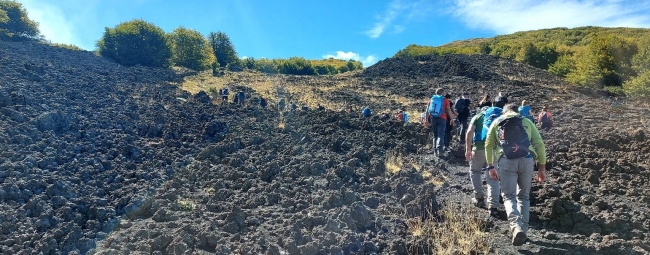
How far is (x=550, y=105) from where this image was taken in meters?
19.7

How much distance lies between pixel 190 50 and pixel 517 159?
4588cm

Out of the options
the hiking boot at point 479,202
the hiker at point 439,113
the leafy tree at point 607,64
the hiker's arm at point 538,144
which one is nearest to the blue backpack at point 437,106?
the hiker at point 439,113

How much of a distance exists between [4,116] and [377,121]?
9.50 meters

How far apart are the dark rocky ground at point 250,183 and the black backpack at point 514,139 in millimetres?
1057

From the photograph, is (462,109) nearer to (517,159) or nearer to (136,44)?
(517,159)

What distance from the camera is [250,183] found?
7531mm

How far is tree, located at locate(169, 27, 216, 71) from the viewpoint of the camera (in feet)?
151

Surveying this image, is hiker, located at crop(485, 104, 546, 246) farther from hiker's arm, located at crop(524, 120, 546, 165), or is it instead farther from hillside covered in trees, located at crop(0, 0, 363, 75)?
hillside covered in trees, located at crop(0, 0, 363, 75)

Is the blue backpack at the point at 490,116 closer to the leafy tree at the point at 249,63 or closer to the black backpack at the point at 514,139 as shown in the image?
the black backpack at the point at 514,139

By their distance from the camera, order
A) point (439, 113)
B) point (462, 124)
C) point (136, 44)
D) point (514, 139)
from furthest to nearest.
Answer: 1. point (136, 44)
2. point (462, 124)
3. point (439, 113)
4. point (514, 139)

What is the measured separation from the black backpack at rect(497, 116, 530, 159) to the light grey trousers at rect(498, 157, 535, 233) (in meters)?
0.13

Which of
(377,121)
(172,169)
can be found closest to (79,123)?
(172,169)

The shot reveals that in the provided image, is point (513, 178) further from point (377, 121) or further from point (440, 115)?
point (377, 121)

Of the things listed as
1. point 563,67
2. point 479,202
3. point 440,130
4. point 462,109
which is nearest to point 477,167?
point 479,202
